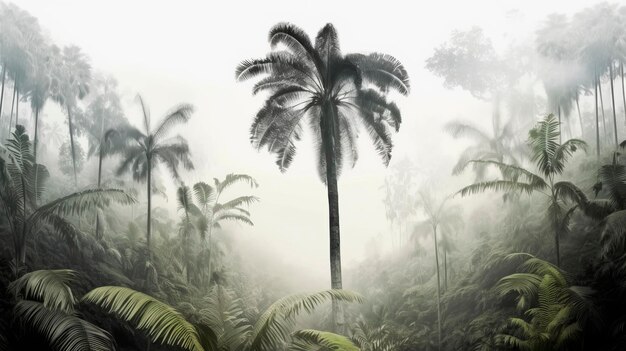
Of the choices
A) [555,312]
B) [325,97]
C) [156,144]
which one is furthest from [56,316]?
[156,144]

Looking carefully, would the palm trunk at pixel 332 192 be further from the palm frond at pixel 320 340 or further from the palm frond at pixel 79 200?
the palm frond at pixel 79 200

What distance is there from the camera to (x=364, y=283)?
3453cm

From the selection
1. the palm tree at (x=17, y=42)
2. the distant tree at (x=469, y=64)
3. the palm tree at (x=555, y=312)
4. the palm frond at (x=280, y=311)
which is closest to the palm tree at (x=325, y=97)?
the palm frond at (x=280, y=311)

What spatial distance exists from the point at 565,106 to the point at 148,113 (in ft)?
76.2

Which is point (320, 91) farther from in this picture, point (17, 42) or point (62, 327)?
point (17, 42)

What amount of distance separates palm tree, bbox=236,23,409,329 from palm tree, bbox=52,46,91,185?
14578 mm

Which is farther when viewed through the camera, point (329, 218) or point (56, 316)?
point (329, 218)

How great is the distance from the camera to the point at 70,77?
26016mm

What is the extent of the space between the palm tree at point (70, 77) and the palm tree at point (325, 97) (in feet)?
47.8

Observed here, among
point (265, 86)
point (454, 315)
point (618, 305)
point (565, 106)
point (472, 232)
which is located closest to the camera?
point (618, 305)

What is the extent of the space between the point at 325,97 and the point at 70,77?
1841 centimetres

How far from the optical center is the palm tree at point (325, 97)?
49.1 ft

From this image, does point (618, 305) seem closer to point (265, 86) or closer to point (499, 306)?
point (499, 306)

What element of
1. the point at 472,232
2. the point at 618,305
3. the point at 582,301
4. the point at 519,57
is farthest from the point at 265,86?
the point at 519,57
